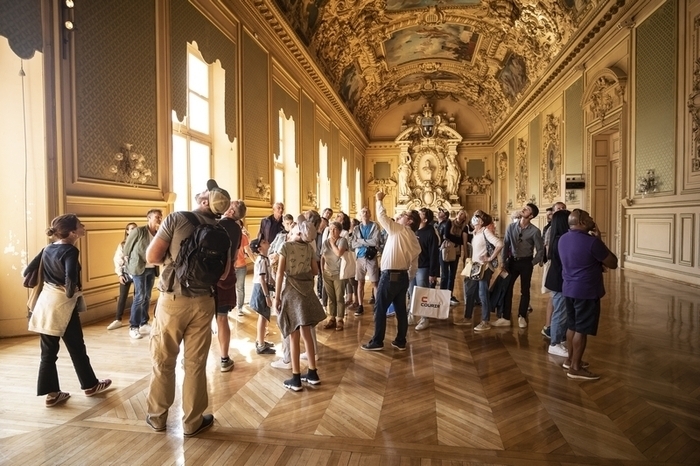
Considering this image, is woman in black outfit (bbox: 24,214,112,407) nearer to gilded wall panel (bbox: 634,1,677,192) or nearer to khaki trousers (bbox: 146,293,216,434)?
khaki trousers (bbox: 146,293,216,434)

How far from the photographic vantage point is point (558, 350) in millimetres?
4359

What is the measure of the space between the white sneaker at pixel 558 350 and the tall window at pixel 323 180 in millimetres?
12705

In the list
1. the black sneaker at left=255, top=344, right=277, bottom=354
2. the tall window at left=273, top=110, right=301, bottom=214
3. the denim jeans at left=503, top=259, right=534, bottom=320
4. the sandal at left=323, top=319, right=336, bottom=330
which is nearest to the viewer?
the black sneaker at left=255, top=344, right=277, bottom=354

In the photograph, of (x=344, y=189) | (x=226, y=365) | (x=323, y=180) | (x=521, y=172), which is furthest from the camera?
(x=344, y=189)

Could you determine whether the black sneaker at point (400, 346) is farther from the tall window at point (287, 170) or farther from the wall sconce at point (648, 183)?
the tall window at point (287, 170)

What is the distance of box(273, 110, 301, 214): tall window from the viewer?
12.4m

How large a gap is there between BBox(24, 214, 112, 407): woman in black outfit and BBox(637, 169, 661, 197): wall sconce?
10419 mm

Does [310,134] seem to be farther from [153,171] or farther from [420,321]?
[420,321]

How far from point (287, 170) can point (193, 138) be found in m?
4.93

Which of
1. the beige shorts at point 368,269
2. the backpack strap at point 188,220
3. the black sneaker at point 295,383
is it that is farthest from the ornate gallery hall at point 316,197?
the backpack strap at point 188,220

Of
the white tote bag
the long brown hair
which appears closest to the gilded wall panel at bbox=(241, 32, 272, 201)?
the white tote bag

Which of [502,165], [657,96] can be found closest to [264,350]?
[657,96]

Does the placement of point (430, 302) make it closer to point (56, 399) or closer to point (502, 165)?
→ point (56, 399)

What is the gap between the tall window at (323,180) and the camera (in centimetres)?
1655
